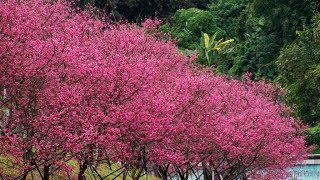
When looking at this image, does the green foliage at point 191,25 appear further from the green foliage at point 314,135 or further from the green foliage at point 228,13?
the green foliage at point 314,135

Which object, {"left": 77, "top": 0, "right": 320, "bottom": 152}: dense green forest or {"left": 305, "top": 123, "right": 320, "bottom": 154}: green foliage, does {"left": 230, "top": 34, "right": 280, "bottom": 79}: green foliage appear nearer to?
{"left": 77, "top": 0, "right": 320, "bottom": 152}: dense green forest

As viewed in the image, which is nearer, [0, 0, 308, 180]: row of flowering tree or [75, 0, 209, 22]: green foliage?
[0, 0, 308, 180]: row of flowering tree

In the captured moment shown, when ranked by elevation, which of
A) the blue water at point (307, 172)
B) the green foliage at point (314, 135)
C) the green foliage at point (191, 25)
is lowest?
the blue water at point (307, 172)

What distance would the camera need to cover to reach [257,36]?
145 ft

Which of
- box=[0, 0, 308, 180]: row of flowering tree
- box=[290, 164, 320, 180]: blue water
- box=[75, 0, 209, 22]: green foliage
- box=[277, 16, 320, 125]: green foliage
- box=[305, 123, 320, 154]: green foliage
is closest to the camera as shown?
box=[0, 0, 308, 180]: row of flowering tree

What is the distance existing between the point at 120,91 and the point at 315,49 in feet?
58.6

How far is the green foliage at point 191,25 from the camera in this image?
48562 millimetres

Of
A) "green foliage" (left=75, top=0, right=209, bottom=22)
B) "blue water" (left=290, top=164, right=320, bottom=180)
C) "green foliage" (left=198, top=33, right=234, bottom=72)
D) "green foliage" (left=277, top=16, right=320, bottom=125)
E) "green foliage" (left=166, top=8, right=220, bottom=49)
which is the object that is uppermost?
"green foliage" (left=75, top=0, right=209, bottom=22)

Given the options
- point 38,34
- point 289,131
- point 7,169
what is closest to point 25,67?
point 38,34

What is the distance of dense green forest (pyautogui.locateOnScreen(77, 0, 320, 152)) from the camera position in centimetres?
2978

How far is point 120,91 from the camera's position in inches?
536

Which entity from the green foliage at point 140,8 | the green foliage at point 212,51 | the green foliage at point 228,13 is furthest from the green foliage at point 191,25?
the green foliage at point 212,51

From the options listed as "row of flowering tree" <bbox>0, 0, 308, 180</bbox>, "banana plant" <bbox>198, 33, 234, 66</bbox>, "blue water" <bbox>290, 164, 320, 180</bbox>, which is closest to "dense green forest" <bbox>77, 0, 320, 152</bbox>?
"banana plant" <bbox>198, 33, 234, 66</bbox>

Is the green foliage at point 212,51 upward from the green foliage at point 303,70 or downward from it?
upward
